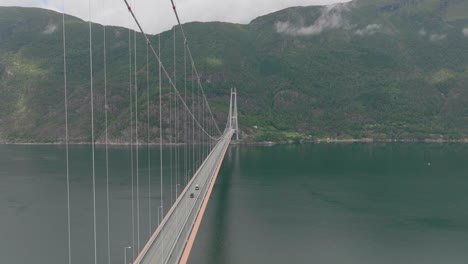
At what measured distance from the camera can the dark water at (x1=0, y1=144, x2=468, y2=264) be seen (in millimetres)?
18188

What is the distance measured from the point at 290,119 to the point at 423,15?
90.9 metres

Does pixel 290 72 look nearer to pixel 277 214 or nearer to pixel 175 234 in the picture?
pixel 277 214

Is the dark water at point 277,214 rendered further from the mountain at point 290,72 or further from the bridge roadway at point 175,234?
the mountain at point 290,72

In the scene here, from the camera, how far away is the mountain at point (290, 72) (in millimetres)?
83750

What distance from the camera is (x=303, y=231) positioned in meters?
21.5

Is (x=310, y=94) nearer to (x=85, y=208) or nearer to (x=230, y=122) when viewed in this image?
(x=230, y=122)

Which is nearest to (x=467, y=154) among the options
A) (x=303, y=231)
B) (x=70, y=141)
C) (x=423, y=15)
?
(x=303, y=231)

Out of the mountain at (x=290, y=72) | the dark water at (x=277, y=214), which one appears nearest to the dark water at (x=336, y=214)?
the dark water at (x=277, y=214)

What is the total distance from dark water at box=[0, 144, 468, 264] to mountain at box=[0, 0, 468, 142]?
34.5 meters

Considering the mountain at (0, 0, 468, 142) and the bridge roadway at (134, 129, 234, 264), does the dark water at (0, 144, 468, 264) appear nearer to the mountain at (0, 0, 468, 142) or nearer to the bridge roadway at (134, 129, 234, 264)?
the bridge roadway at (134, 129, 234, 264)

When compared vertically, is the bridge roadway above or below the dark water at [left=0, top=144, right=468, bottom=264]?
above

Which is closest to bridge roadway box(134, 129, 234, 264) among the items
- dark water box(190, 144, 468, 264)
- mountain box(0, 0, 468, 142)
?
dark water box(190, 144, 468, 264)

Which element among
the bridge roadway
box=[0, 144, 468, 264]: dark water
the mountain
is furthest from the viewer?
the mountain

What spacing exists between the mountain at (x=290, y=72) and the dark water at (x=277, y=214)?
113ft
